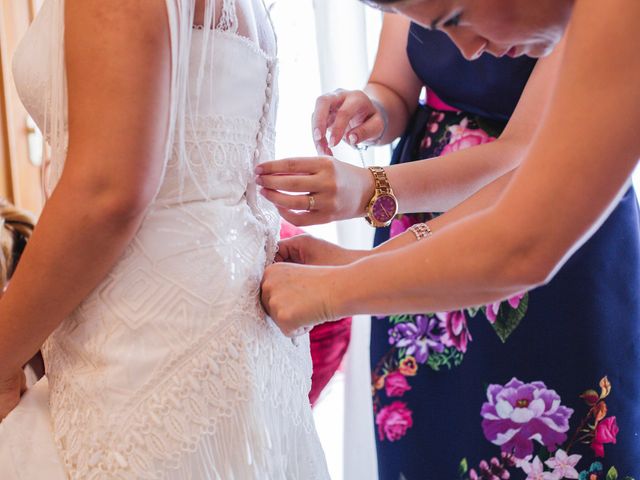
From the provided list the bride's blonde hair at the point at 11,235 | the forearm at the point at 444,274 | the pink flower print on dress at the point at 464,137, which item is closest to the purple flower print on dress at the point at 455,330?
the pink flower print on dress at the point at 464,137

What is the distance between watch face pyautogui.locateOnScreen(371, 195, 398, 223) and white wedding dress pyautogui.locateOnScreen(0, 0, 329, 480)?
21 cm

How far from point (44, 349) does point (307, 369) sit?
34cm

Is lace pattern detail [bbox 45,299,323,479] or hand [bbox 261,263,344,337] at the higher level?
hand [bbox 261,263,344,337]

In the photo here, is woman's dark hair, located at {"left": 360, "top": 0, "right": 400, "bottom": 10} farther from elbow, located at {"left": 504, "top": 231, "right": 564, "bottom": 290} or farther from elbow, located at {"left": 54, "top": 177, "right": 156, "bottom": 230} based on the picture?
elbow, located at {"left": 54, "top": 177, "right": 156, "bottom": 230}

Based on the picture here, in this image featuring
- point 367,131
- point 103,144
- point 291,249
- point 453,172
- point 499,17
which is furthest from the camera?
point 367,131

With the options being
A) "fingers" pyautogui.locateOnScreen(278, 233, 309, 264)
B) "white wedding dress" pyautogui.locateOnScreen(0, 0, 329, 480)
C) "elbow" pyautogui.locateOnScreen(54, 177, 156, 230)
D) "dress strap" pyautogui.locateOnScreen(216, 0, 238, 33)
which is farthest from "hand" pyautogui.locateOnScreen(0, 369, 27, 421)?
"dress strap" pyautogui.locateOnScreen(216, 0, 238, 33)

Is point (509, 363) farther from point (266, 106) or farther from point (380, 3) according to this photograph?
point (380, 3)

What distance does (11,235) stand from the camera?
1.34 meters

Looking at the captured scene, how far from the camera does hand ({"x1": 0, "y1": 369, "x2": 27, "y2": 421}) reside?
3.06 feet

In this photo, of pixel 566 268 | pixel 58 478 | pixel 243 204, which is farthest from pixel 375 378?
pixel 58 478

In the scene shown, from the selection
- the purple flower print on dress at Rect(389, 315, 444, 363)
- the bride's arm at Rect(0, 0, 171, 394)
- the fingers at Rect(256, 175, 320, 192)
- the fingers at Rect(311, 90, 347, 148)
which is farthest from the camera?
the purple flower print on dress at Rect(389, 315, 444, 363)

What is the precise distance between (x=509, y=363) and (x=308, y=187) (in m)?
0.48

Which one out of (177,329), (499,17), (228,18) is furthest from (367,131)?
(499,17)

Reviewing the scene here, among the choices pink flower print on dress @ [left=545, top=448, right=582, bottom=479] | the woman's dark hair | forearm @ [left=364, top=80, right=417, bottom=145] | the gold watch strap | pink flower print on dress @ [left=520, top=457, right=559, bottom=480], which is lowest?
pink flower print on dress @ [left=520, top=457, right=559, bottom=480]
